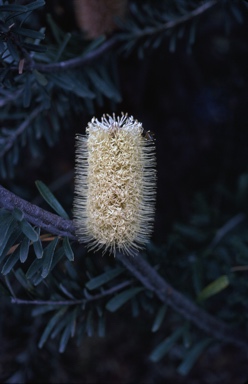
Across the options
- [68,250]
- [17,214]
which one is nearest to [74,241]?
[68,250]

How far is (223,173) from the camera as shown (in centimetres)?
210

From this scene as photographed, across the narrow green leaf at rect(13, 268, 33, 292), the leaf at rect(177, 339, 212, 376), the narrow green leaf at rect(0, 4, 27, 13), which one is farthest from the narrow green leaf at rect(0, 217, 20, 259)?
the leaf at rect(177, 339, 212, 376)

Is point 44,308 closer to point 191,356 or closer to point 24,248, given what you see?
point 24,248

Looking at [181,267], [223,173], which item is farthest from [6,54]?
[223,173]

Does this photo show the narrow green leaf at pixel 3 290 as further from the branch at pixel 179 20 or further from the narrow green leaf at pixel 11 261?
the branch at pixel 179 20

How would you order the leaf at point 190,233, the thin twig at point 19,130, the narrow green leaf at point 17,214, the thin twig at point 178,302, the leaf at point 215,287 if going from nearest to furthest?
the narrow green leaf at point 17,214 → the thin twig at point 178,302 → the leaf at point 215,287 → the thin twig at point 19,130 → the leaf at point 190,233

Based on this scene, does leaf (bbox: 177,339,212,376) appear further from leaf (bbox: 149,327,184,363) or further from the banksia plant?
the banksia plant

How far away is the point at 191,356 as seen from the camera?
1358mm

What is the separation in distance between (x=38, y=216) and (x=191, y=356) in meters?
0.74

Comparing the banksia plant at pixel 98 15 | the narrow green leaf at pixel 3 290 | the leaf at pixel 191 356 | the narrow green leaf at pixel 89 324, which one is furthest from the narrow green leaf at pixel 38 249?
the banksia plant at pixel 98 15

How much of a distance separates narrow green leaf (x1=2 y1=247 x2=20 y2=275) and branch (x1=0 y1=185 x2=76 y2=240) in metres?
0.08

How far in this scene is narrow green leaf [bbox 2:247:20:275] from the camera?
921 millimetres

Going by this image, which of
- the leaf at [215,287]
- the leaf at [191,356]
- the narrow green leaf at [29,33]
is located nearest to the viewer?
the narrow green leaf at [29,33]

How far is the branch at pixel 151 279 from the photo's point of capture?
0.91m
